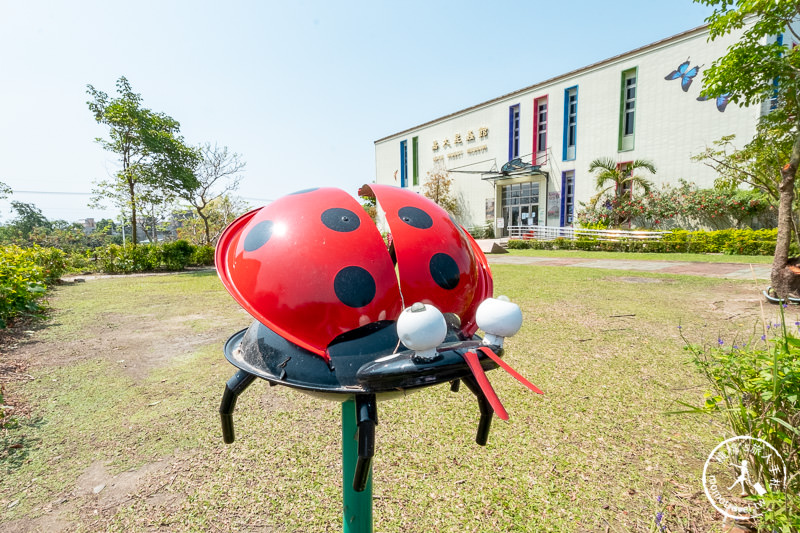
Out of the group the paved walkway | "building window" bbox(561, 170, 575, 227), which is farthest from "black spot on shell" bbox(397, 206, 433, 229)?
"building window" bbox(561, 170, 575, 227)

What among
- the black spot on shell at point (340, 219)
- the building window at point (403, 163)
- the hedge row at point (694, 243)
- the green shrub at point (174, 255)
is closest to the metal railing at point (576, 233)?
the hedge row at point (694, 243)

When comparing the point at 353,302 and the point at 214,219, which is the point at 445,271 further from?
the point at 214,219

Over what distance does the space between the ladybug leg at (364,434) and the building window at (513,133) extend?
28096mm

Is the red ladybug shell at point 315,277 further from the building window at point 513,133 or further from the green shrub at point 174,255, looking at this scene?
the building window at point 513,133

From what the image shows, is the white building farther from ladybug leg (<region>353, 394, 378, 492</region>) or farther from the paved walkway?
ladybug leg (<region>353, 394, 378, 492</region>)

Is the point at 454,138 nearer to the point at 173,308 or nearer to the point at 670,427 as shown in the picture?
the point at 173,308

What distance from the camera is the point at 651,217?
67.1ft

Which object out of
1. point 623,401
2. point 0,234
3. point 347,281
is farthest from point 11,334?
point 0,234

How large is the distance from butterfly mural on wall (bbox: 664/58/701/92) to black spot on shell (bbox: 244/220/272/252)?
24228 millimetres

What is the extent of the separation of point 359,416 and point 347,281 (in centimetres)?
37

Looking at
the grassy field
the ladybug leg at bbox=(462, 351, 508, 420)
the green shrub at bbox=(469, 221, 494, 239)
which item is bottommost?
the grassy field

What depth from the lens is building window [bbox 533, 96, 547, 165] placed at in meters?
25.1

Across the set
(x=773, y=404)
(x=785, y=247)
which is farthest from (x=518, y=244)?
(x=773, y=404)

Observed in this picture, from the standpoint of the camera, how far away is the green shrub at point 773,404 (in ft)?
5.80
